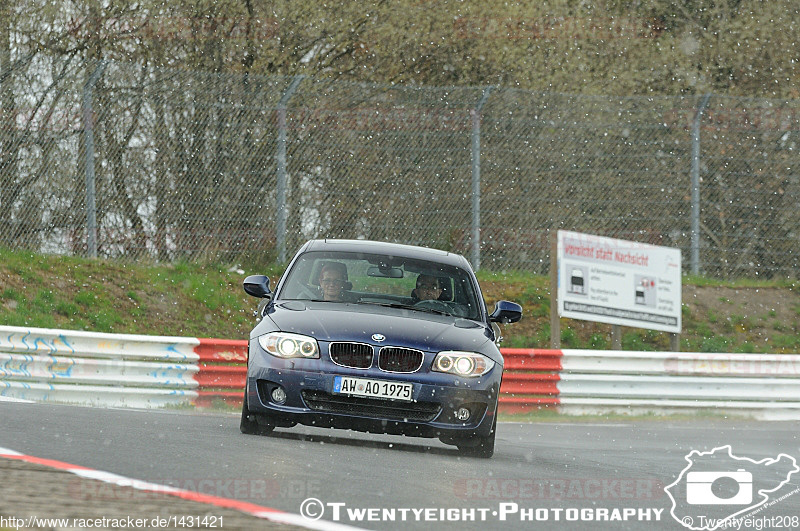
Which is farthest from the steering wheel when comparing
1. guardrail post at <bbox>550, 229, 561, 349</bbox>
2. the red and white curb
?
guardrail post at <bbox>550, 229, 561, 349</bbox>

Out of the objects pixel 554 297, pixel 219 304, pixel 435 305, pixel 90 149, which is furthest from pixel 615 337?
pixel 435 305

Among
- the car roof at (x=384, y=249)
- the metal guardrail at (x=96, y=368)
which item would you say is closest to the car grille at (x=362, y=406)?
the car roof at (x=384, y=249)

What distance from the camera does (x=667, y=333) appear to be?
19281 mm

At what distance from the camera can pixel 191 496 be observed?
20.2 ft

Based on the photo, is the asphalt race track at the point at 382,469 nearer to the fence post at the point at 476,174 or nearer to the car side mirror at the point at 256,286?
the car side mirror at the point at 256,286

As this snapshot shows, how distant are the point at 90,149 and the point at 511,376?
6384 mm

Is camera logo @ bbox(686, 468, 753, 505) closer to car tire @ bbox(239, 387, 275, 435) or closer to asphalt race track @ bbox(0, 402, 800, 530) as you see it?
A: asphalt race track @ bbox(0, 402, 800, 530)

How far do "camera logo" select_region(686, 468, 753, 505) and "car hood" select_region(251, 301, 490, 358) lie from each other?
1703 millimetres

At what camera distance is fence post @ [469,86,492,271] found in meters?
18.8

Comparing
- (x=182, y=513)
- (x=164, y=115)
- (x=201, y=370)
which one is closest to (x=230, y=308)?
(x=164, y=115)

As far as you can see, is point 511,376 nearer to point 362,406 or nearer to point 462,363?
point 462,363

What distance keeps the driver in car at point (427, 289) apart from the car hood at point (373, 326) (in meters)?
0.52

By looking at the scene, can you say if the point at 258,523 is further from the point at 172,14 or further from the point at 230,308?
the point at 172,14

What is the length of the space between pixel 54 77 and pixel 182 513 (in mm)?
13185
